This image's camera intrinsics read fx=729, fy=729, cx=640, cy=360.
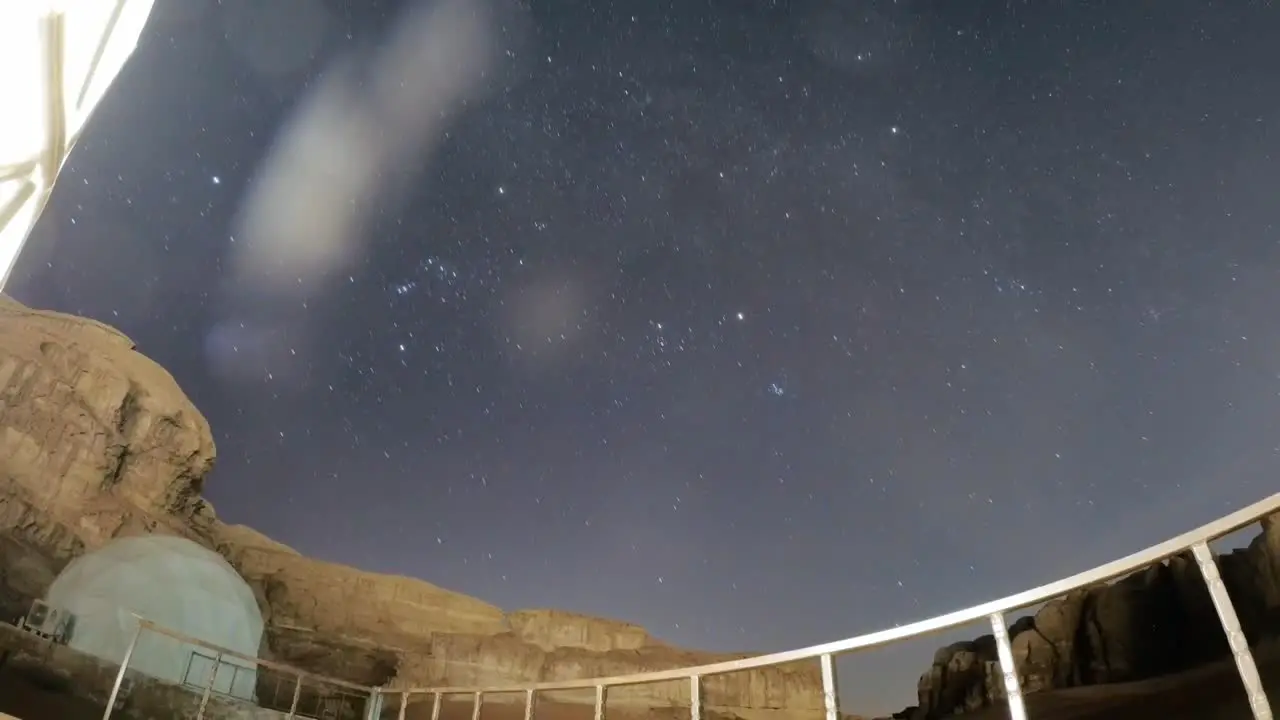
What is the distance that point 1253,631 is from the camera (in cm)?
2053

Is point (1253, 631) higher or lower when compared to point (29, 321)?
lower

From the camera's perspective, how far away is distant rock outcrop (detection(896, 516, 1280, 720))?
69.2 ft

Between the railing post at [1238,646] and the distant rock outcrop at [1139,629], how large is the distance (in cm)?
2077

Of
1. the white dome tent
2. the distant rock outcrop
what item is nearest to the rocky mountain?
the distant rock outcrop

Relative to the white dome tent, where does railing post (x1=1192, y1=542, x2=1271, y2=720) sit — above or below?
below

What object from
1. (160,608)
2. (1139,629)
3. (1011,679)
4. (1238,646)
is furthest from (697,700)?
(1139,629)

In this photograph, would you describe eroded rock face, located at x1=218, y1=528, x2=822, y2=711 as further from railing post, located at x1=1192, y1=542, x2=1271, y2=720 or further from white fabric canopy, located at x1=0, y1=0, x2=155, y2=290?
white fabric canopy, located at x1=0, y1=0, x2=155, y2=290

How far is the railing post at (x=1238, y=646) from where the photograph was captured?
313 centimetres

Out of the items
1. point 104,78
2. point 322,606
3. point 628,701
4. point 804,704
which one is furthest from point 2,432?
point 804,704

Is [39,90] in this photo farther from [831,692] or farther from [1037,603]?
[831,692]

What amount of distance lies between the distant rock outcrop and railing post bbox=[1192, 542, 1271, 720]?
68.2 ft

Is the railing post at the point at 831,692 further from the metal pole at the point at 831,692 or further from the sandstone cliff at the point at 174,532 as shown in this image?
the sandstone cliff at the point at 174,532

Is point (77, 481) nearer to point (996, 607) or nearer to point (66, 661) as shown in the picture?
point (66, 661)

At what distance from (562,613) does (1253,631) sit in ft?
120
